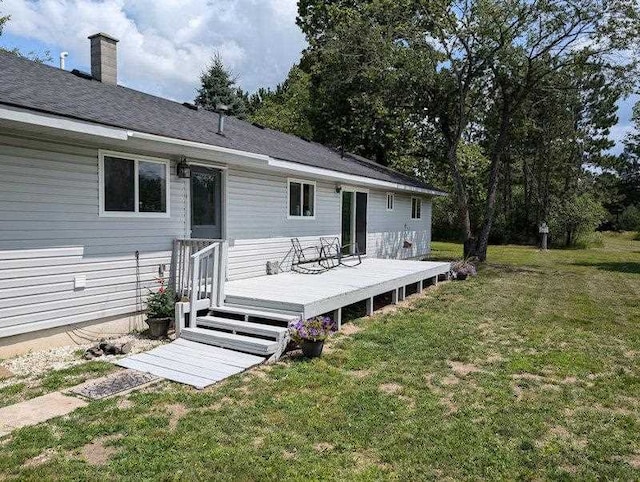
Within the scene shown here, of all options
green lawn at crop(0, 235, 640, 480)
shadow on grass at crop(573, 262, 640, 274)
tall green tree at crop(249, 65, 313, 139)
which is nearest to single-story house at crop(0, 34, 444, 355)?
green lawn at crop(0, 235, 640, 480)

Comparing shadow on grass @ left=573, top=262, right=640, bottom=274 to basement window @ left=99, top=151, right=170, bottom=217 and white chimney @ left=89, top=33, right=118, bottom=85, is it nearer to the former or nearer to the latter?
basement window @ left=99, top=151, right=170, bottom=217

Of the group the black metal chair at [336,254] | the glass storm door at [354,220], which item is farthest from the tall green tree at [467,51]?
the black metal chair at [336,254]

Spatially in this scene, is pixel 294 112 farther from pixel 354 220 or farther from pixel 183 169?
pixel 183 169

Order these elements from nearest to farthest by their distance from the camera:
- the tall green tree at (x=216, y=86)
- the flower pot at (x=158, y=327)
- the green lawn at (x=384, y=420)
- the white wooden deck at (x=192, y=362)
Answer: the green lawn at (x=384, y=420)
the white wooden deck at (x=192, y=362)
the flower pot at (x=158, y=327)
the tall green tree at (x=216, y=86)

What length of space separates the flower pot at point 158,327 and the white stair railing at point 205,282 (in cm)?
24

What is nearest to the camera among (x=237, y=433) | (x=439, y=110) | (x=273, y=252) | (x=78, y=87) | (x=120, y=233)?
(x=237, y=433)

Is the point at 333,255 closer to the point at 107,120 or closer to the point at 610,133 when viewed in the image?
the point at 107,120

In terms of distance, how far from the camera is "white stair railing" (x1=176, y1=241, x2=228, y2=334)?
19.9 ft

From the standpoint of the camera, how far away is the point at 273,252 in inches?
365

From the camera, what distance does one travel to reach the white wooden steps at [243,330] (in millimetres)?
5418

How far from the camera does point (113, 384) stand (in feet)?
14.7

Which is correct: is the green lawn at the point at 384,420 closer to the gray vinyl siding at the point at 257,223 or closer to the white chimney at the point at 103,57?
the gray vinyl siding at the point at 257,223

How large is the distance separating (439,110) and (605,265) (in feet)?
26.8

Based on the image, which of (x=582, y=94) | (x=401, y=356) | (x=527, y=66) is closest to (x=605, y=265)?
(x=527, y=66)
